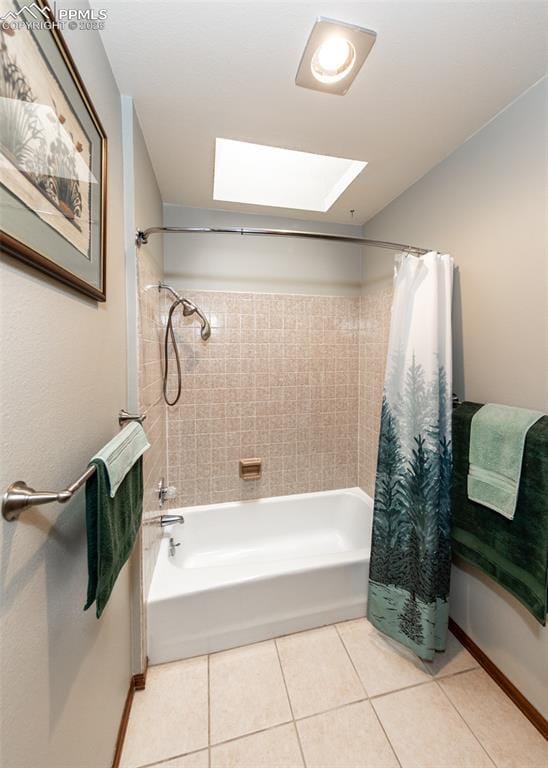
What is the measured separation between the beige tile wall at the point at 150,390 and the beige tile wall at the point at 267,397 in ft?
1.00

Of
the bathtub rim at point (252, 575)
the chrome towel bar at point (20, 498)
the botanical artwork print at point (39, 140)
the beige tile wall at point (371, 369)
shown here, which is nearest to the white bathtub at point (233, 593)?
the bathtub rim at point (252, 575)

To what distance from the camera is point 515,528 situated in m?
1.20

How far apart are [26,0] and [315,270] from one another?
6.48ft

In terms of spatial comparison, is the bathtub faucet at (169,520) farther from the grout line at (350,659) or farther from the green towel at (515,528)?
the green towel at (515,528)

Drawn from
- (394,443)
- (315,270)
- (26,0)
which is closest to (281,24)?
(26,0)

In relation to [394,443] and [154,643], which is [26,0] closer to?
[394,443]

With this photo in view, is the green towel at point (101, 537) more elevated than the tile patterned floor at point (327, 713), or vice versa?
the green towel at point (101, 537)

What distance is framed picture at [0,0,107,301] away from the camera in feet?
1.67

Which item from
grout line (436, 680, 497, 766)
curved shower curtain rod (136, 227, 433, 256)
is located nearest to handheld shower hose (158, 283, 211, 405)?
curved shower curtain rod (136, 227, 433, 256)

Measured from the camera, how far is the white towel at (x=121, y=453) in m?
0.80

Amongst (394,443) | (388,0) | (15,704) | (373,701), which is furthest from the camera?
(394,443)

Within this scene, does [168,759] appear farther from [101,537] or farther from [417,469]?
[417,469]

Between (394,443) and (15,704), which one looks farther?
(394,443)

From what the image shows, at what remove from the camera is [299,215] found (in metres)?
2.24
